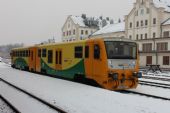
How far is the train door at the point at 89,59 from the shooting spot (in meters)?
17.4

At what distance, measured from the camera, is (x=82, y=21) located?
9100 cm

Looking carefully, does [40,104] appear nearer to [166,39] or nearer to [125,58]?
[125,58]

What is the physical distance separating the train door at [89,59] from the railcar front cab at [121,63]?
2.17ft

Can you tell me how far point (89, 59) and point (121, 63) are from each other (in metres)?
2.05

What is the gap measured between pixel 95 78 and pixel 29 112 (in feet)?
22.9

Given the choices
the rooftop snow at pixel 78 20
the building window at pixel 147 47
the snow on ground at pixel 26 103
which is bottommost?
the snow on ground at pixel 26 103

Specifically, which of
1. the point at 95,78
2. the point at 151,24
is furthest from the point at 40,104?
the point at 151,24

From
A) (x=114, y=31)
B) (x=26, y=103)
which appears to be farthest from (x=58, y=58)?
(x=114, y=31)

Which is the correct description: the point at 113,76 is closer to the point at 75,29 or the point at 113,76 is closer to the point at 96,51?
the point at 96,51

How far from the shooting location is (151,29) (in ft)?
197

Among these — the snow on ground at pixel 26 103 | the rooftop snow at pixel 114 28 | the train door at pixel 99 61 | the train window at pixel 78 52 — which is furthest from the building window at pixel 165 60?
the snow on ground at pixel 26 103

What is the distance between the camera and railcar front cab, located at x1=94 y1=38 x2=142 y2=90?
1617cm

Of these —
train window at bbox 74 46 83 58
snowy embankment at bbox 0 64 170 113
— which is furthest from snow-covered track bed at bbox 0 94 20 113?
train window at bbox 74 46 83 58

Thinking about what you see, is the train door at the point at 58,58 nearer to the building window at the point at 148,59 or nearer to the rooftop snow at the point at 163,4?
the building window at the point at 148,59
